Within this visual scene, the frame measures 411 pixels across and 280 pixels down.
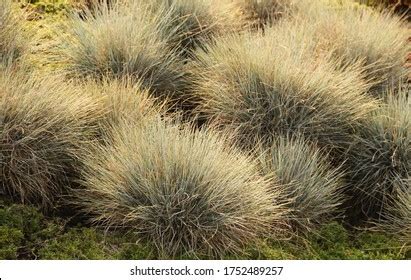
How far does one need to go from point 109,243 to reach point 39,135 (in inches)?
31.0

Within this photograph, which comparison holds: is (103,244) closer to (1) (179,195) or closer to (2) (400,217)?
(1) (179,195)

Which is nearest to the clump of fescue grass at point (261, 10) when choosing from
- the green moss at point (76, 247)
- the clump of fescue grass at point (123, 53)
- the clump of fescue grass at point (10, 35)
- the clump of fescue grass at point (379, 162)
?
the clump of fescue grass at point (123, 53)

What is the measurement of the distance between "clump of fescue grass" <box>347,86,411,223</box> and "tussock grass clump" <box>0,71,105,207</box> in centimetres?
172

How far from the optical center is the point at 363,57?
5.81 m

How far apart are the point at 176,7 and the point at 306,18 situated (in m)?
1.17

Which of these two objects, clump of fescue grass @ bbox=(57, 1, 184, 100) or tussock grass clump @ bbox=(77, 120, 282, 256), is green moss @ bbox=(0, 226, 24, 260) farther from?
clump of fescue grass @ bbox=(57, 1, 184, 100)

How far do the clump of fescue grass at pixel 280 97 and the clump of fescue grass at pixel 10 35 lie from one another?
128cm

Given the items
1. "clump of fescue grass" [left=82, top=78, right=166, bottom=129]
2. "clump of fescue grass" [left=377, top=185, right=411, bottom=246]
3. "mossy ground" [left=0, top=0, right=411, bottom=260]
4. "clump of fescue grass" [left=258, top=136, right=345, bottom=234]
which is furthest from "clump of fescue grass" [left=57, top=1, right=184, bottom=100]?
"clump of fescue grass" [left=377, top=185, right=411, bottom=246]

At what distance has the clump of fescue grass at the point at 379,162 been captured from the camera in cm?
476

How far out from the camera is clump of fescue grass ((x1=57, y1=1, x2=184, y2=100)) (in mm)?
5301

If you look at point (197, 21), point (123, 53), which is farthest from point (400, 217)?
point (197, 21)

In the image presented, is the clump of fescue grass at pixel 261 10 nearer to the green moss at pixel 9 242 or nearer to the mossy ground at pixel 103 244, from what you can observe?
the mossy ground at pixel 103 244
